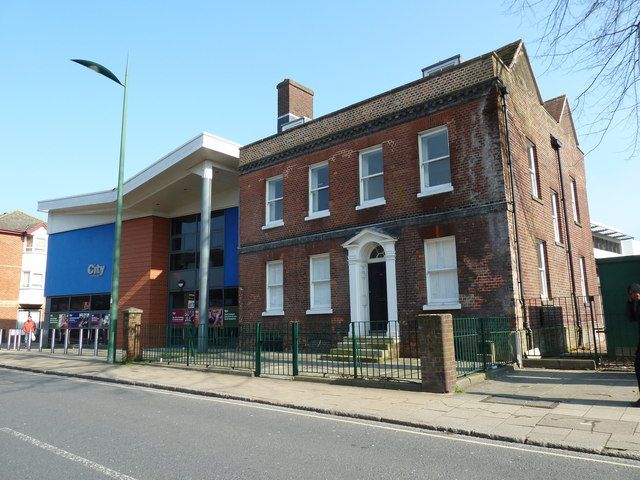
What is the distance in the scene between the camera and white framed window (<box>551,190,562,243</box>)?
1726 cm

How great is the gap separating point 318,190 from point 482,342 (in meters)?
8.94

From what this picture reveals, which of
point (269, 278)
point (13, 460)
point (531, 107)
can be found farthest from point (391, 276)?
point (13, 460)

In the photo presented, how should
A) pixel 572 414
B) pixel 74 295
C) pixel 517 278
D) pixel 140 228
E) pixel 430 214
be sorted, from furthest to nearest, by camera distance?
1. pixel 74 295
2. pixel 140 228
3. pixel 430 214
4. pixel 517 278
5. pixel 572 414

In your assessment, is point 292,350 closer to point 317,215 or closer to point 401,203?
point 401,203

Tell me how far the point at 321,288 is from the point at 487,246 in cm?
625

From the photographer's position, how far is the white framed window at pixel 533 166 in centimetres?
1584

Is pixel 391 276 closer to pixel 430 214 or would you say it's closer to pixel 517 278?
pixel 430 214

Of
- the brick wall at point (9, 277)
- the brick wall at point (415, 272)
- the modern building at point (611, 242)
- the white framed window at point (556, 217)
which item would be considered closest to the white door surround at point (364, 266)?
the brick wall at point (415, 272)

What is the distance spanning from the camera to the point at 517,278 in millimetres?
13031

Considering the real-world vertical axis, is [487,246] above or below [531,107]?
below

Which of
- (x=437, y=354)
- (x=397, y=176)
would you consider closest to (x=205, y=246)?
(x=397, y=176)

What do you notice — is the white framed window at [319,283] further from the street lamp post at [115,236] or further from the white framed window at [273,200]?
the street lamp post at [115,236]

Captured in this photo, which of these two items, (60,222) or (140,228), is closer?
(140,228)

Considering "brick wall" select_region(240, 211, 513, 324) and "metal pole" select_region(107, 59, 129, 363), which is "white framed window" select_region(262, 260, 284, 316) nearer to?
"brick wall" select_region(240, 211, 513, 324)
